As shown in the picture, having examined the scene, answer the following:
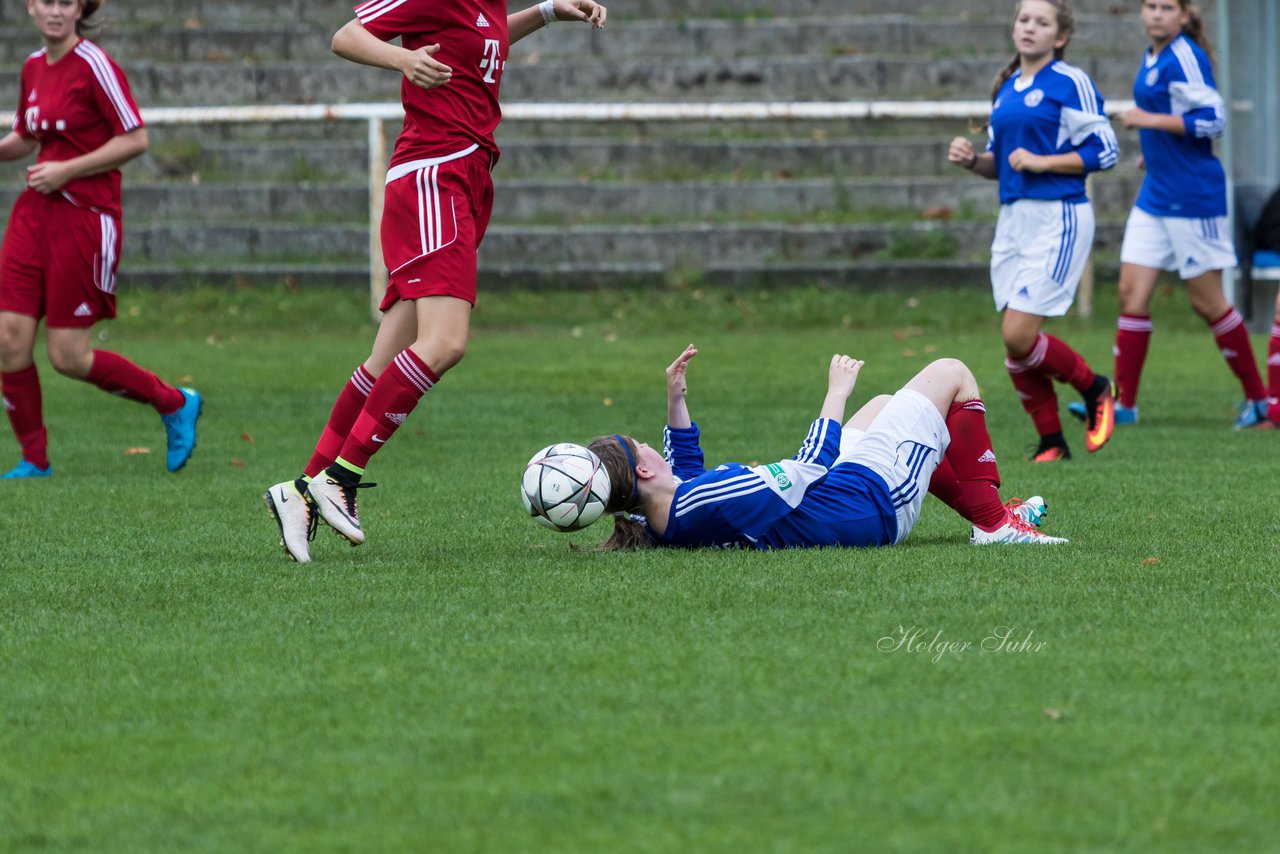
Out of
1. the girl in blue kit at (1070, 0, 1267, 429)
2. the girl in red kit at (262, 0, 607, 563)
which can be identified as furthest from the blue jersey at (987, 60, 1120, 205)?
the girl in red kit at (262, 0, 607, 563)

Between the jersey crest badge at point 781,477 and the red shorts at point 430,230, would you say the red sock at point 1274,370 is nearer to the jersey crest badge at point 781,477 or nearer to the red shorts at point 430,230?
the jersey crest badge at point 781,477

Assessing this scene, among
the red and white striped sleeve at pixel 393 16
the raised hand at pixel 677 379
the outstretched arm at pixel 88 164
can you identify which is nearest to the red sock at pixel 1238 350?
the raised hand at pixel 677 379

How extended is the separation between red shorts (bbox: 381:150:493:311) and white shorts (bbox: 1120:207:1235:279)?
17.1 feet

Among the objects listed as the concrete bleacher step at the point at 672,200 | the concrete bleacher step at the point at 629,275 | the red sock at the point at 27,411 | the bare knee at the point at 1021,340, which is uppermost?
the bare knee at the point at 1021,340

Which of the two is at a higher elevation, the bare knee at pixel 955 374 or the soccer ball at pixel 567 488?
the bare knee at pixel 955 374

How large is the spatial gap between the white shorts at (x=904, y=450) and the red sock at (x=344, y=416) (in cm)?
157

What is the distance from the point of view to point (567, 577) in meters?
5.19

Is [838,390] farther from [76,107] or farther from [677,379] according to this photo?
[76,107]

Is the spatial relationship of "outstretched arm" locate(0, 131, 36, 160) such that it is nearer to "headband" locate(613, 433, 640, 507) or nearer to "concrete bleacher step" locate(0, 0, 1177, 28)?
"headband" locate(613, 433, 640, 507)

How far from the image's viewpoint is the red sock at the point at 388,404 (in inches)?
218

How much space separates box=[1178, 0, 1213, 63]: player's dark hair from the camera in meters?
9.34

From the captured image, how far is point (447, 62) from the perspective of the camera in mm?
5707

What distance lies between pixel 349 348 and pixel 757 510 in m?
8.44

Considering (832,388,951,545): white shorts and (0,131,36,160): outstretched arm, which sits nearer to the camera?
(832,388,951,545): white shorts
